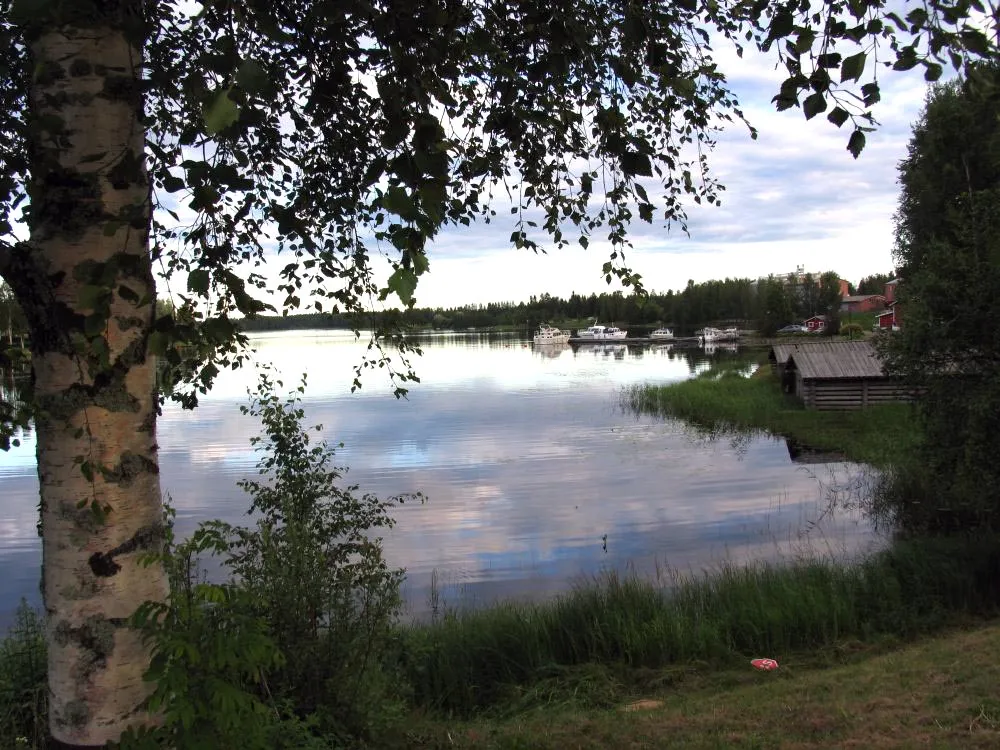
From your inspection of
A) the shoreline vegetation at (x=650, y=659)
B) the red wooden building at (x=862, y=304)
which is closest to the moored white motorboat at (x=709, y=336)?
the red wooden building at (x=862, y=304)

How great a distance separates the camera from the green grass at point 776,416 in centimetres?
2081

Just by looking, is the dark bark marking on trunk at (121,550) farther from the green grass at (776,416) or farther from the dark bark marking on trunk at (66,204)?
the green grass at (776,416)

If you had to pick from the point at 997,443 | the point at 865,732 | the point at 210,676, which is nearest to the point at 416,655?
the point at 865,732

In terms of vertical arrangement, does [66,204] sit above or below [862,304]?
below

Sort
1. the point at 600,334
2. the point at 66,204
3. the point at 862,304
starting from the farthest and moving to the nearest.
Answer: the point at 862,304
the point at 600,334
the point at 66,204

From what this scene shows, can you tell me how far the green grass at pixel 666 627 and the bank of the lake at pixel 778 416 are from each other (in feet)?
13.2

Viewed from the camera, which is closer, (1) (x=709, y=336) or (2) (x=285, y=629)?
(2) (x=285, y=629)

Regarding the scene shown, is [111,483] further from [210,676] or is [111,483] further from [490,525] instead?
[490,525]

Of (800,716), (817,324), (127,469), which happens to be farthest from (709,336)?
(127,469)

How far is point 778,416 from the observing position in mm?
27531

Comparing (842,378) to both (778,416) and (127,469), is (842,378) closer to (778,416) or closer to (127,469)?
(778,416)

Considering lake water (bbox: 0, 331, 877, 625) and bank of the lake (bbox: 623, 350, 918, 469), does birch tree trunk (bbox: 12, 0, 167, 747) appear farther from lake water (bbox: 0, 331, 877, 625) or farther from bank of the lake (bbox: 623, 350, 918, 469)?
bank of the lake (bbox: 623, 350, 918, 469)

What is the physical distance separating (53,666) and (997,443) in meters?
11.4

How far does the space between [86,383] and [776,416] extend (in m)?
28.1
